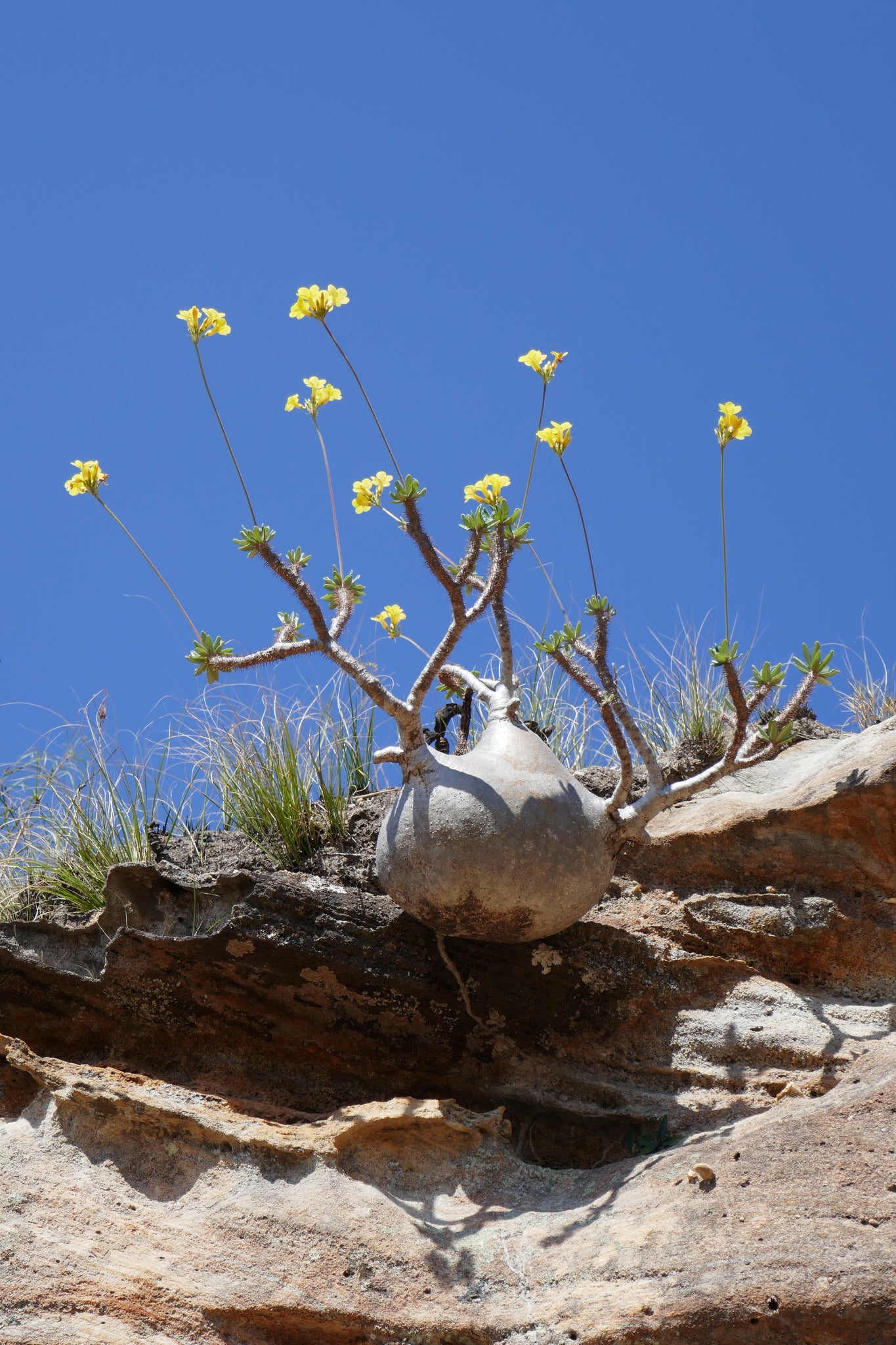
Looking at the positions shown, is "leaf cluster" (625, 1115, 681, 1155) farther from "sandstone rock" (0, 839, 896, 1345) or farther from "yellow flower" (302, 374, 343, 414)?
"yellow flower" (302, 374, 343, 414)

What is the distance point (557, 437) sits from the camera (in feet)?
14.7

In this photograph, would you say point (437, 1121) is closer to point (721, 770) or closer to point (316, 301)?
point (721, 770)

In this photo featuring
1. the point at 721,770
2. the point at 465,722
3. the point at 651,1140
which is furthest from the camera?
the point at 465,722

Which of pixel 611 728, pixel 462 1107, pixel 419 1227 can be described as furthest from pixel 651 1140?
pixel 611 728

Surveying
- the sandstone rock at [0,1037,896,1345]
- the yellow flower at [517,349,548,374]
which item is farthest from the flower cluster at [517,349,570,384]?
the sandstone rock at [0,1037,896,1345]

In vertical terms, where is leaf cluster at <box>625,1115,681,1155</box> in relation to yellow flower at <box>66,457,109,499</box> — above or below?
below

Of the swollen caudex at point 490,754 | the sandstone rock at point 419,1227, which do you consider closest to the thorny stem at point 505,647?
the swollen caudex at point 490,754

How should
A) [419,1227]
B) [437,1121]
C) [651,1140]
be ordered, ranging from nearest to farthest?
[419,1227]
[437,1121]
[651,1140]

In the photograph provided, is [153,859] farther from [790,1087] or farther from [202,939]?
[790,1087]

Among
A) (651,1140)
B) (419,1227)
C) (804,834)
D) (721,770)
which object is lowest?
(419,1227)

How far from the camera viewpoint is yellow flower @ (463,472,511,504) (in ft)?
14.5

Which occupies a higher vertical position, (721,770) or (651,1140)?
(721,770)

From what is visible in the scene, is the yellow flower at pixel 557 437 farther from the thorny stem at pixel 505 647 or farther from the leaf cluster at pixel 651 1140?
the leaf cluster at pixel 651 1140

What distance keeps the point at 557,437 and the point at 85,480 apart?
1812 millimetres
